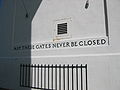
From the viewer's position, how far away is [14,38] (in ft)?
25.6

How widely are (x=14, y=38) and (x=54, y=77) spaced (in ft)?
8.97

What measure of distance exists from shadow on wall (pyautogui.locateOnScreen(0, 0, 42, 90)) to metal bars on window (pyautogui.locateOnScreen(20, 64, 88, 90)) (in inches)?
13.1

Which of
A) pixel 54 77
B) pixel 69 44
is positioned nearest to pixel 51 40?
pixel 69 44

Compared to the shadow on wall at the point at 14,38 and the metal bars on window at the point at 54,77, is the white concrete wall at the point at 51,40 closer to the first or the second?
the shadow on wall at the point at 14,38

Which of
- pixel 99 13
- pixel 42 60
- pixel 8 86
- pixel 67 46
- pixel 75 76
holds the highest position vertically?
pixel 99 13

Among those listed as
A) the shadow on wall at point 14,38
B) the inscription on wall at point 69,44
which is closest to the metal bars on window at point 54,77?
the shadow on wall at point 14,38

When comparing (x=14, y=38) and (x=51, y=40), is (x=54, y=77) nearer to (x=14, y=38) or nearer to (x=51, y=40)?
(x=51, y=40)

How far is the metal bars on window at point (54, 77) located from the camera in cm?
569

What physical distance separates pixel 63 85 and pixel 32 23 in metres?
2.79

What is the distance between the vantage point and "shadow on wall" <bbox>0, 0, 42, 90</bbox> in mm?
7309

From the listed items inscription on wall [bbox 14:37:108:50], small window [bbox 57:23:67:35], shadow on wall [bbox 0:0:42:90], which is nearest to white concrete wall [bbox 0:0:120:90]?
shadow on wall [bbox 0:0:42:90]

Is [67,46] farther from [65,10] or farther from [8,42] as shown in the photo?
[8,42]

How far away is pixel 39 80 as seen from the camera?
660 centimetres

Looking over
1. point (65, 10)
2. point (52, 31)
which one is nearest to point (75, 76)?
point (52, 31)
